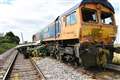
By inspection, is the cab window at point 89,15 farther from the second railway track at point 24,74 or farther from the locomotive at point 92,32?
the second railway track at point 24,74

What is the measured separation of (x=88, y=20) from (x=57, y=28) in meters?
4.63

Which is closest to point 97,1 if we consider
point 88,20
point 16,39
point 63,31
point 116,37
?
point 88,20

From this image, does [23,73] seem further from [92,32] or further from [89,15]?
[89,15]

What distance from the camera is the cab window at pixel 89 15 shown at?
13.4 m

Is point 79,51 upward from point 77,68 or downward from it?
upward

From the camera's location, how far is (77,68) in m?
14.3

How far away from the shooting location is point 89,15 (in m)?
13.7

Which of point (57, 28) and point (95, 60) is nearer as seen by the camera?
point (95, 60)

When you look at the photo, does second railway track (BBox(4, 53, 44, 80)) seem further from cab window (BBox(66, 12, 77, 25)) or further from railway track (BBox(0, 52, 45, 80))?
cab window (BBox(66, 12, 77, 25))

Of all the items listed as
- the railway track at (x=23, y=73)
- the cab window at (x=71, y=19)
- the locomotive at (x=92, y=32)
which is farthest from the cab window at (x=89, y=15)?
the railway track at (x=23, y=73)

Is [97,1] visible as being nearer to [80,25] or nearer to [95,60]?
[80,25]

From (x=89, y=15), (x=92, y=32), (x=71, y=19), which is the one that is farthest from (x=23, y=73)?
(x=89, y=15)

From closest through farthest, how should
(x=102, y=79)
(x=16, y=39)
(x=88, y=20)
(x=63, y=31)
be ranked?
(x=102, y=79) → (x=88, y=20) → (x=63, y=31) → (x=16, y=39)

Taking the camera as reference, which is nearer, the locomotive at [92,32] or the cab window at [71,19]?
the locomotive at [92,32]
